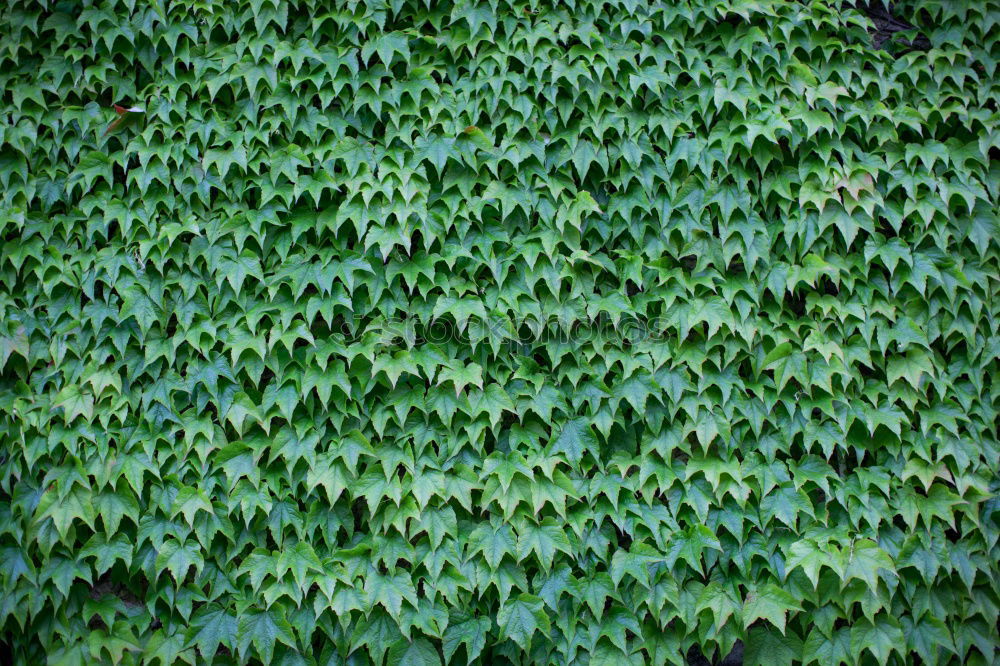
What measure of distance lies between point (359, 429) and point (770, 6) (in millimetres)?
2587

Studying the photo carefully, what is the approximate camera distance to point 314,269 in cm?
299

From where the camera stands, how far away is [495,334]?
9.66ft

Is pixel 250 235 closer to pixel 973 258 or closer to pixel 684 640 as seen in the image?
pixel 684 640

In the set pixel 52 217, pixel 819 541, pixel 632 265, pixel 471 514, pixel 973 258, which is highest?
pixel 973 258

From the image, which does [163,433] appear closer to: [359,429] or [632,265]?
[359,429]

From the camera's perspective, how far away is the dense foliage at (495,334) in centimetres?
285

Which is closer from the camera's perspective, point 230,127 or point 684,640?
point 684,640

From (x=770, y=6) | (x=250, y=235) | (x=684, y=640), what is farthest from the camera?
(x=770, y=6)

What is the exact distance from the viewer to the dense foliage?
2.85m

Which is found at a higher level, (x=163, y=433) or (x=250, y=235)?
(x=250, y=235)

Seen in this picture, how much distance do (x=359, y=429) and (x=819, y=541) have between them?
6.16ft

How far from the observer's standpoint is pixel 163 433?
9.67 ft

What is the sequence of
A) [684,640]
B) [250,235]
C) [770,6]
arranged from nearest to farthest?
[684,640] < [250,235] < [770,6]

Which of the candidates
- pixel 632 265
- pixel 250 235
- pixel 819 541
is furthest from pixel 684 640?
pixel 250 235
